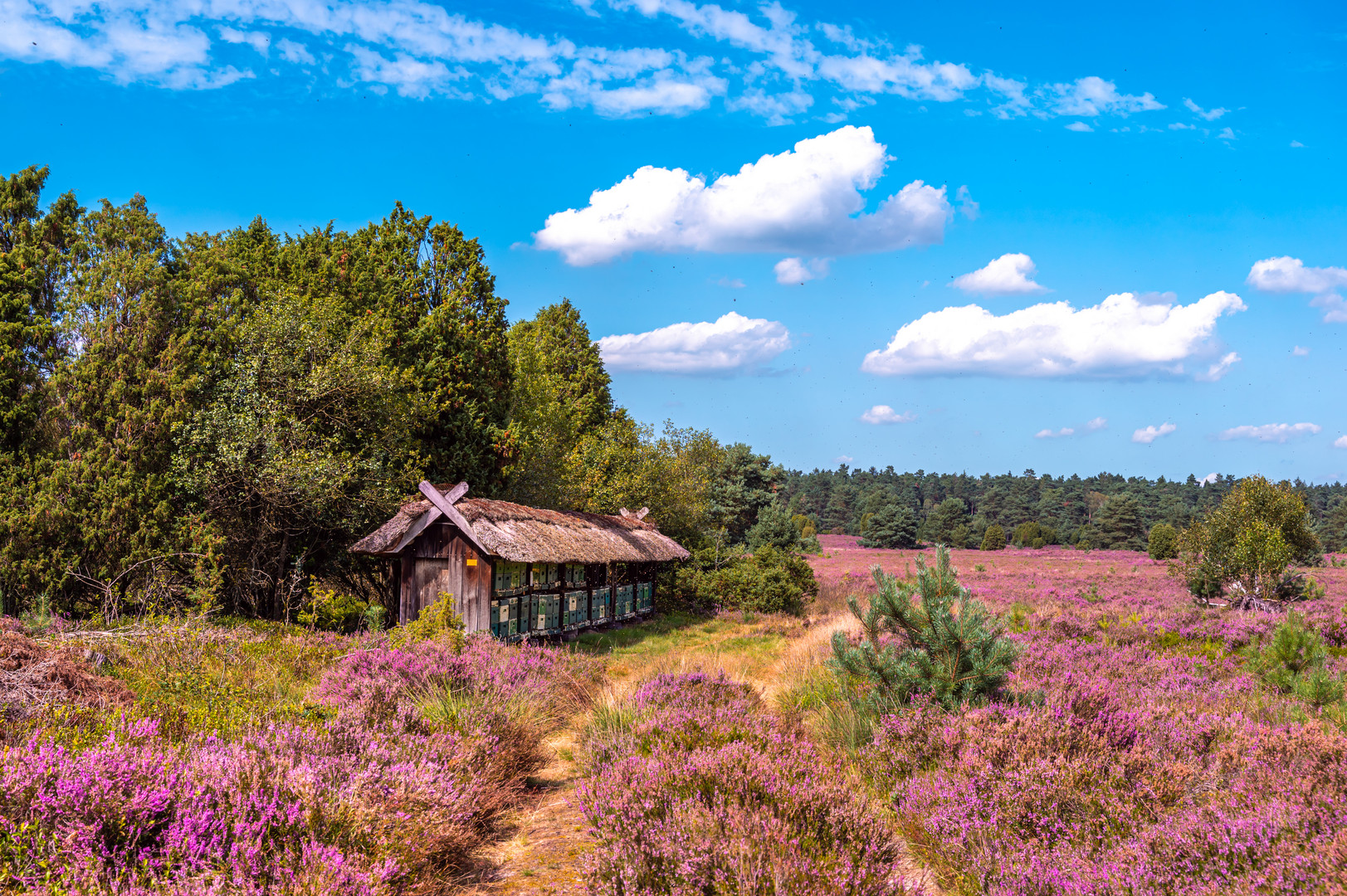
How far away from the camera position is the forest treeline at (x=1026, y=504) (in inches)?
3108

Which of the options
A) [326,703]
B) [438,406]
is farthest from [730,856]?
[438,406]

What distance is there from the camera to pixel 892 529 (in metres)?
77.4

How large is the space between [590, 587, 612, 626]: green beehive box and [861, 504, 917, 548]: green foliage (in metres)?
60.8

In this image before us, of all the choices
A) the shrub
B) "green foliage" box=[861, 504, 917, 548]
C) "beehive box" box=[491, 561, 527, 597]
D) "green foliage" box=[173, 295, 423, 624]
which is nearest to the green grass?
"beehive box" box=[491, 561, 527, 597]

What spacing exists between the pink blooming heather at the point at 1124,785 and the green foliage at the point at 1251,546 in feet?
47.1

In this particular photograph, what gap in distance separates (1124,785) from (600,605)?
1571 cm

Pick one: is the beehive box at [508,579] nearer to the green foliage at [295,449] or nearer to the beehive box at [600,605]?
the beehive box at [600,605]

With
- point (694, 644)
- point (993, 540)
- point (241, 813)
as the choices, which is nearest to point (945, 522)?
point (993, 540)

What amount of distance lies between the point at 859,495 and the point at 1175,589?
82853 millimetres

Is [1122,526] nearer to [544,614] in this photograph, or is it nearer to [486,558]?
A: [544,614]

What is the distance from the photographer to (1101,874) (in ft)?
13.1

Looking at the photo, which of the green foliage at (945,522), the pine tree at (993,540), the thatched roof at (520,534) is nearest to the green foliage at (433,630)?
the thatched roof at (520,534)

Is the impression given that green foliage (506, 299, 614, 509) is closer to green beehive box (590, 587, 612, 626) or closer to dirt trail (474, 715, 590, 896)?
green beehive box (590, 587, 612, 626)

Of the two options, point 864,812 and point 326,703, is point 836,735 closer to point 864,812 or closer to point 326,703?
point 864,812
